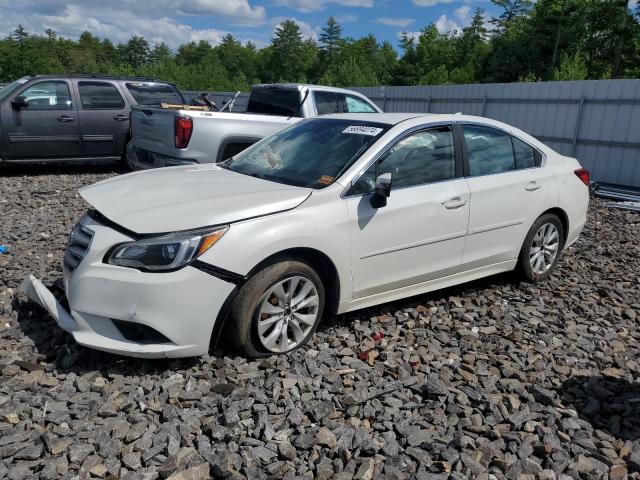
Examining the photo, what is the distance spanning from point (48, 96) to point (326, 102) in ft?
16.6

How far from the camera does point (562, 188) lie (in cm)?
541

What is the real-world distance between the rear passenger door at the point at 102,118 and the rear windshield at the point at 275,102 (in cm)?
289

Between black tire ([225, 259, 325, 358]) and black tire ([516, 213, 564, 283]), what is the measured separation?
2.42 m

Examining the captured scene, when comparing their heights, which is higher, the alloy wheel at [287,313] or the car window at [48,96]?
the car window at [48,96]

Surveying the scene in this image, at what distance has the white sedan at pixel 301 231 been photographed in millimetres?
3309

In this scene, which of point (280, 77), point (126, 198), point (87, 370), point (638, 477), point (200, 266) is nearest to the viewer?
point (638, 477)

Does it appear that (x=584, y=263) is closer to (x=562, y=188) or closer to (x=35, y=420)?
(x=562, y=188)

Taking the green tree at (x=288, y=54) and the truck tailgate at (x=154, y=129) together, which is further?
the green tree at (x=288, y=54)

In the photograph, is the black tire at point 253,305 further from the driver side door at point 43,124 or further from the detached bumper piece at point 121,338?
the driver side door at point 43,124

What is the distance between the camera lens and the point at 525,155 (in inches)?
207

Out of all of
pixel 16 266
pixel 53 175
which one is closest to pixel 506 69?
pixel 53 175

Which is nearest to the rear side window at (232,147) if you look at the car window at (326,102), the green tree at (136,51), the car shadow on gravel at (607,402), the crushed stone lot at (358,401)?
the car window at (326,102)

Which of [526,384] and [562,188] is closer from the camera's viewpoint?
[526,384]

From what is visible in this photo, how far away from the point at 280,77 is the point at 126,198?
312ft
